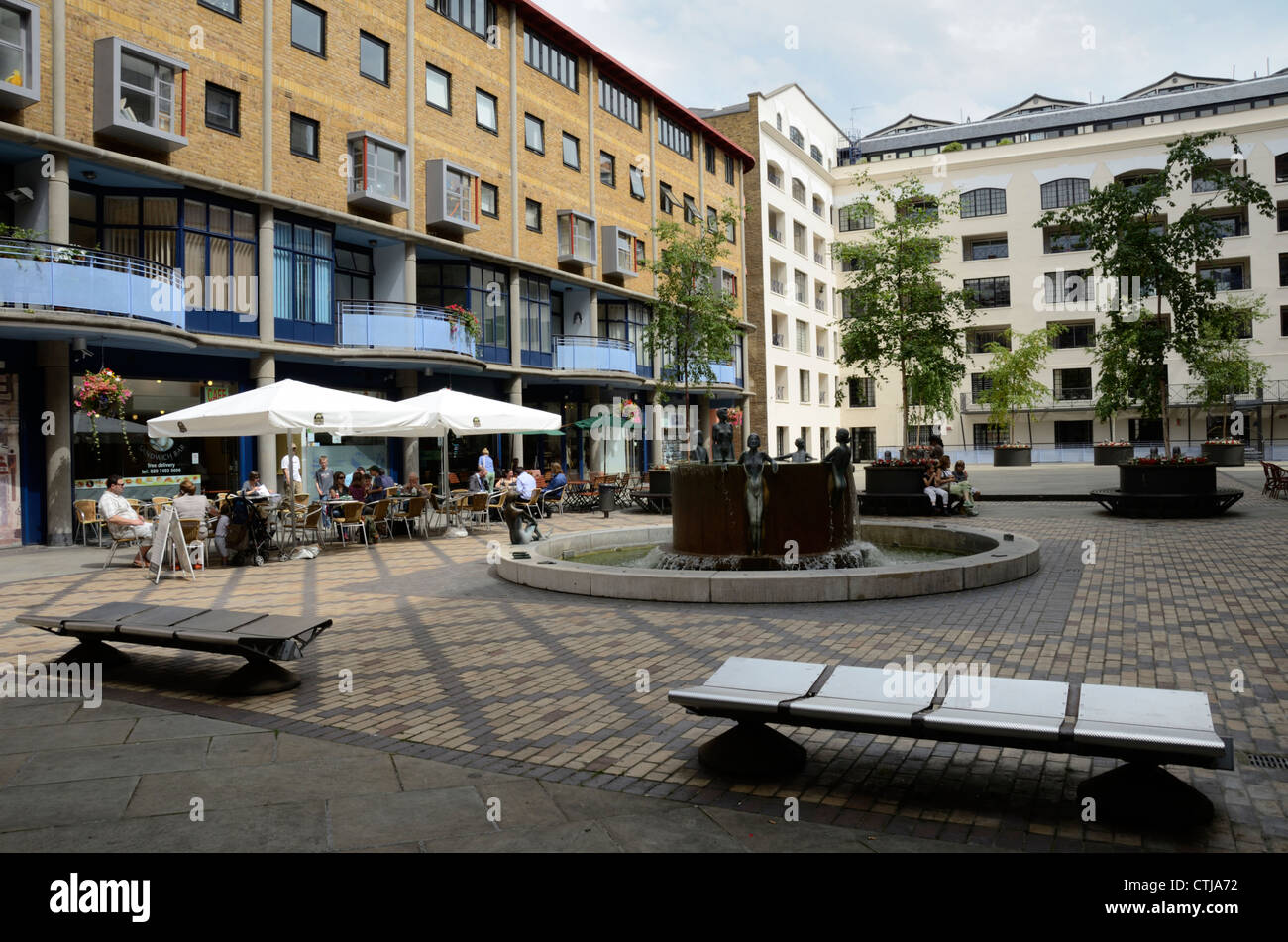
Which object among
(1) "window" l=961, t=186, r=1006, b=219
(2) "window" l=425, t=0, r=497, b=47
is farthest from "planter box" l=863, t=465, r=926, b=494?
(1) "window" l=961, t=186, r=1006, b=219

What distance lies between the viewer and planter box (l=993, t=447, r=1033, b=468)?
54.4 m

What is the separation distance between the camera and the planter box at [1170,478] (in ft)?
58.0

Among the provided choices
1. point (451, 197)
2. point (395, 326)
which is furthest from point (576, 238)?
point (395, 326)

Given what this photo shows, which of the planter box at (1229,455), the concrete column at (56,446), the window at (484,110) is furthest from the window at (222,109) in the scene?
the planter box at (1229,455)

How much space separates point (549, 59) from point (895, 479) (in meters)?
21.5

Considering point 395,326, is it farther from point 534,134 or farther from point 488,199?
point 534,134

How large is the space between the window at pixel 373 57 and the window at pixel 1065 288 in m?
46.8

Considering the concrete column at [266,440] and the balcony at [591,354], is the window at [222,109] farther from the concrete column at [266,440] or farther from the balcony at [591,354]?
the balcony at [591,354]

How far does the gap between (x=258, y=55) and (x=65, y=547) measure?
12580 mm

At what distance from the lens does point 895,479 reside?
67.2 feet

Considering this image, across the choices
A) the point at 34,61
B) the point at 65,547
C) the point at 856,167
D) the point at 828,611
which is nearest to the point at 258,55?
the point at 34,61

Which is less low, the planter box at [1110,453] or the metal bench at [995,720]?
the planter box at [1110,453]

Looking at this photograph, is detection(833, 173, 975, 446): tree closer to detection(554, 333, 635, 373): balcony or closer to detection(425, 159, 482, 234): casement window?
detection(554, 333, 635, 373): balcony
